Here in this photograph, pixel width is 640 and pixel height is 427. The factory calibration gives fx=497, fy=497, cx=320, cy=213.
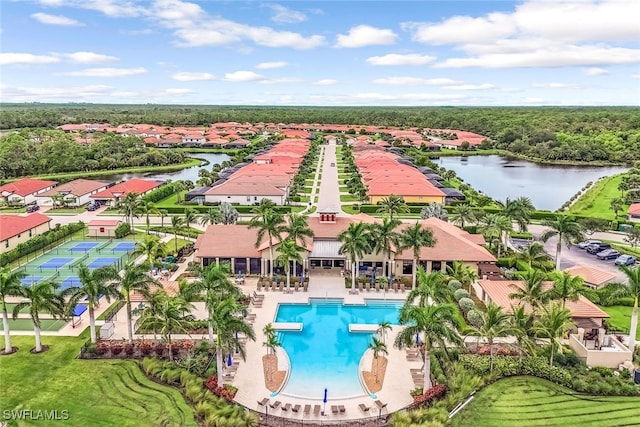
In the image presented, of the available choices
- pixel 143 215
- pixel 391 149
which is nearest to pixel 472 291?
pixel 143 215

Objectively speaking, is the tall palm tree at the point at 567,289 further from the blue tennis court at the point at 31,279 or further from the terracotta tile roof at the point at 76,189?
the terracotta tile roof at the point at 76,189

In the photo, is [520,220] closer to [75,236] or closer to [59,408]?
[59,408]

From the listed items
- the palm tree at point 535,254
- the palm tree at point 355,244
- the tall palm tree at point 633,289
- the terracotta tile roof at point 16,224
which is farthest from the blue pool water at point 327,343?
the terracotta tile roof at point 16,224

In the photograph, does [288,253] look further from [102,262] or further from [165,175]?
[165,175]

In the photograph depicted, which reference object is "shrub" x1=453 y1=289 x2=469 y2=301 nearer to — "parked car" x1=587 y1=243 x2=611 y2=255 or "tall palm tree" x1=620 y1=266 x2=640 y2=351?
"tall palm tree" x1=620 y1=266 x2=640 y2=351

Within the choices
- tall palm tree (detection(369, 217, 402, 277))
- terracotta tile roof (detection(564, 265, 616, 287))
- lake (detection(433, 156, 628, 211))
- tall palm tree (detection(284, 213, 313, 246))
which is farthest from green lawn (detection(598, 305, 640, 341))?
lake (detection(433, 156, 628, 211))

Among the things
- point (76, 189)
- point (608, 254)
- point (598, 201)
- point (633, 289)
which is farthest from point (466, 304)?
point (76, 189)
